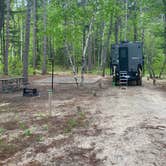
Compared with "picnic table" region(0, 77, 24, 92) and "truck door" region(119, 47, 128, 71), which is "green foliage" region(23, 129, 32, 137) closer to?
"picnic table" region(0, 77, 24, 92)

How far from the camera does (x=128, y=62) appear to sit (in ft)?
77.6

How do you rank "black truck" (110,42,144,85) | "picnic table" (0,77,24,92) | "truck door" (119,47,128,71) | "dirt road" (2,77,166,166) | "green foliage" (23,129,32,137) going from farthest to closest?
"truck door" (119,47,128,71) < "black truck" (110,42,144,85) < "picnic table" (0,77,24,92) < "green foliage" (23,129,32,137) < "dirt road" (2,77,166,166)

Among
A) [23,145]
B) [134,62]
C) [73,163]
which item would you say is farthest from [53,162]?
[134,62]

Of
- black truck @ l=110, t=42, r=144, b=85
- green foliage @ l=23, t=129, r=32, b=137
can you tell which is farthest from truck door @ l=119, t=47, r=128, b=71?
green foliage @ l=23, t=129, r=32, b=137

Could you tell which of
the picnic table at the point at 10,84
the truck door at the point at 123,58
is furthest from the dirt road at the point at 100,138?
the truck door at the point at 123,58

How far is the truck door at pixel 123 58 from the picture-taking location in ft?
77.9

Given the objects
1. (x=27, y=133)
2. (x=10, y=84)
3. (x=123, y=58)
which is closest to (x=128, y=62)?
(x=123, y=58)

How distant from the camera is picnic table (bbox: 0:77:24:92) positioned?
1842 cm

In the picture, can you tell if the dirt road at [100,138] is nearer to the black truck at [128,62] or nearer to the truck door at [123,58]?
the black truck at [128,62]

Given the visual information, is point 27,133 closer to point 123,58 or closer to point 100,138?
point 100,138

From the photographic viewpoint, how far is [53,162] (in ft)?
21.9

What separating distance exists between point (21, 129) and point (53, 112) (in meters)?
→ 2.73

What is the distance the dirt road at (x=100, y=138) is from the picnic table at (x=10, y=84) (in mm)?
6079

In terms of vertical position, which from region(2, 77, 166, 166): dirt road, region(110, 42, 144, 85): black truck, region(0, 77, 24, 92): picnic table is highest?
region(110, 42, 144, 85): black truck
